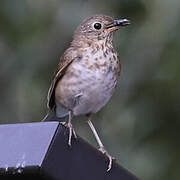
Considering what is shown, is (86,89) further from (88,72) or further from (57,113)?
(57,113)

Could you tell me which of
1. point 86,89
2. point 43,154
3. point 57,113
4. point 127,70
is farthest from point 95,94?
point 43,154

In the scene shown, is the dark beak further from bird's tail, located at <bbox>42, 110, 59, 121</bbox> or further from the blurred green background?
bird's tail, located at <bbox>42, 110, 59, 121</bbox>

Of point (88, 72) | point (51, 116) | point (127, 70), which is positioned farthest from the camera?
point (127, 70)

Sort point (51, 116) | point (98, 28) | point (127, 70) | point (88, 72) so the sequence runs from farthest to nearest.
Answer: point (127, 70) → point (51, 116) → point (98, 28) → point (88, 72)

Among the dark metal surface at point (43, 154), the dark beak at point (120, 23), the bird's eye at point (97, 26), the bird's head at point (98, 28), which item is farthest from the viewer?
the bird's eye at point (97, 26)

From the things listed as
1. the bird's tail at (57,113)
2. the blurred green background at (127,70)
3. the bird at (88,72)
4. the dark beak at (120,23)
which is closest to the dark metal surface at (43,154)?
the bird at (88,72)

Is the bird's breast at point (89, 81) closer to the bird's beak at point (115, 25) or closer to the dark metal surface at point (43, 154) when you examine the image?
the bird's beak at point (115, 25)
